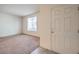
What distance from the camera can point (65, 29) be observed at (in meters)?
2.21

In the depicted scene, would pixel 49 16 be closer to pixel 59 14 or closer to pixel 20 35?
pixel 59 14

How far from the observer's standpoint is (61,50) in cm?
233

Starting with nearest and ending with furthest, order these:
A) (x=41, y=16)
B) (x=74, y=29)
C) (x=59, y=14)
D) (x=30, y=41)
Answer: (x=74, y=29)
(x=59, y=14)
(x=41, y=16)
(x=30, y=41)

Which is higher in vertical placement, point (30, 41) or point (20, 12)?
point (20, 12)

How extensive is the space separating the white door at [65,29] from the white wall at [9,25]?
126 cm

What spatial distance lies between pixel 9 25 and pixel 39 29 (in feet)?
3.41

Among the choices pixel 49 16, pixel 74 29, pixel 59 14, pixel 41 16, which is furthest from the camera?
pixel 41 16

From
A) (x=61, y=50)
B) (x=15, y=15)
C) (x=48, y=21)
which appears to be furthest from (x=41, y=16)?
(x=61, y=50)

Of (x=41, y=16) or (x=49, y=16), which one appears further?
(x=41, y=16)

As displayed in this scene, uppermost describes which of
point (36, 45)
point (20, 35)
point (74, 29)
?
point (74, 29)

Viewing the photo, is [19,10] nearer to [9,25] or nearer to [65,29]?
[9,25]

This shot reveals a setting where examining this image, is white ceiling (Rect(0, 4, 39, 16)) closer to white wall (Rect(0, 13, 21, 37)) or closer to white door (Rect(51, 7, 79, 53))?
white wall (Rect(0, 13, 21, 37))

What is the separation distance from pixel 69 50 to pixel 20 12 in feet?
5.84

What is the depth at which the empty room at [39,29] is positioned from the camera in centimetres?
209
